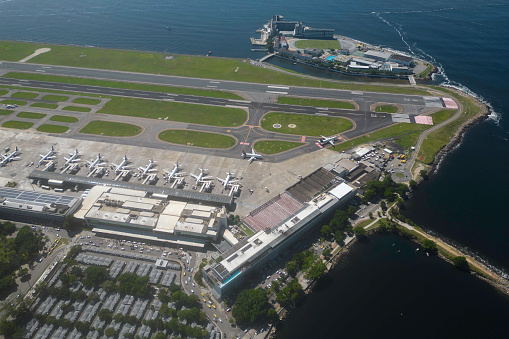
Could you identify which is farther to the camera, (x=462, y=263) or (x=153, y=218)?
(x=153, y=218)

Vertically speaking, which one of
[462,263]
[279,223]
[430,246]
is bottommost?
[462,263]

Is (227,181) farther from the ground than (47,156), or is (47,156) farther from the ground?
(227,181)

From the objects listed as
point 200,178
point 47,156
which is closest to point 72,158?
point 47,156

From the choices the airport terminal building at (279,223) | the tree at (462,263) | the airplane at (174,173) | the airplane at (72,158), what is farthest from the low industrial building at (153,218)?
the tree at (462,263)

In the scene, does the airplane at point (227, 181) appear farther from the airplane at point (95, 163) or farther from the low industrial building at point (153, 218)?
the airplane at point (95, 163)

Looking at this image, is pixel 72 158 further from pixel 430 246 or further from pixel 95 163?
pixel 430 246

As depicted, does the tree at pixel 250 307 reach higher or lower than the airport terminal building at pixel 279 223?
lower

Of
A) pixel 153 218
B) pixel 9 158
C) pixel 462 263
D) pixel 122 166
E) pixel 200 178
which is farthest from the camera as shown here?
pixel 9 158
